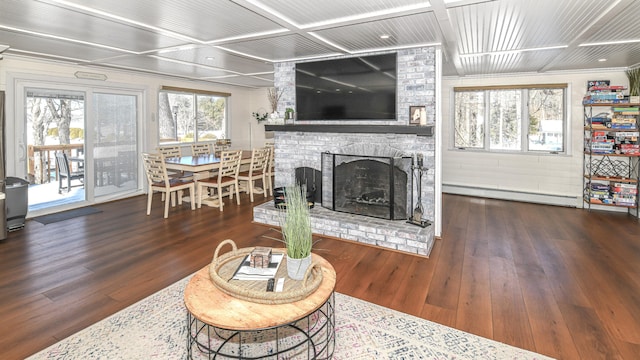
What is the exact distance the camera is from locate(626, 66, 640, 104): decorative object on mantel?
5289mm

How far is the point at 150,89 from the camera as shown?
270 inches

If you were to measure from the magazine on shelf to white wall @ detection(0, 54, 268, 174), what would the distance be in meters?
4.86

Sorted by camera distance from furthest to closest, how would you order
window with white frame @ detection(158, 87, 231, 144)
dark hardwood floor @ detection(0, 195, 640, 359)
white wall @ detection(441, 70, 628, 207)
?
window with white frame @ detection(158, 87, 231, 144) < white wall @ detection(441, 70, 628, 207) < dark hardwood floor @ detection(0, 195, 640, 359)

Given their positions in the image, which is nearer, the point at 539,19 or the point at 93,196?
the point at 539,19

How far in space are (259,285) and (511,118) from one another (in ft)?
20.8

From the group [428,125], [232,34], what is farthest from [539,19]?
[232,34]

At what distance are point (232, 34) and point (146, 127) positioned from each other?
13.6ft

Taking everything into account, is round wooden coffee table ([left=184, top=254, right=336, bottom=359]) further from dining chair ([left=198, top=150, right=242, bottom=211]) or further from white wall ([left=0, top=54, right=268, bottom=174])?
white wall ([left=0, top=54, right=268, bottom=174])

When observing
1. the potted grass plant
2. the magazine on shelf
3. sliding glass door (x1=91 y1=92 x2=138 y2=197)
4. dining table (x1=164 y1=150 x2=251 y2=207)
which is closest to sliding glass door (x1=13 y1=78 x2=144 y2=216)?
sliding glass door (x1=91 y1=92 x2=138 y2=197)

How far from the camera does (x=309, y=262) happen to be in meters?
2.23

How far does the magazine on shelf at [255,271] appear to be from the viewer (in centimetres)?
221

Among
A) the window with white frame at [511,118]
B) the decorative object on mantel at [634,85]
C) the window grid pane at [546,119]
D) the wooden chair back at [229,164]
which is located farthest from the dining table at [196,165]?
the decorative object on mantel at [634,85]

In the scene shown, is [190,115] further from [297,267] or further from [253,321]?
[253,321]

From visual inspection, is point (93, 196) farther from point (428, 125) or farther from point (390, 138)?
point (428, 125)
